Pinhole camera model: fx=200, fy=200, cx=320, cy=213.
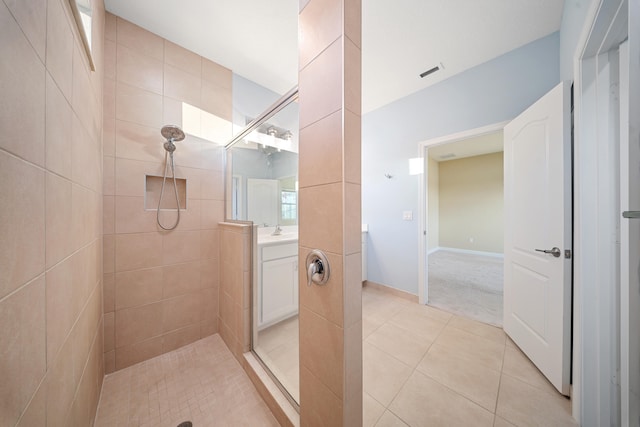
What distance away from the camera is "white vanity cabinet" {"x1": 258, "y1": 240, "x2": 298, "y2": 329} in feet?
5.70

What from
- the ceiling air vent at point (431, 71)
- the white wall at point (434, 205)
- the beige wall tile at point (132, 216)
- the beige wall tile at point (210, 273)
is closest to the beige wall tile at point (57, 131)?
the beige wall tile at point (132, 216)

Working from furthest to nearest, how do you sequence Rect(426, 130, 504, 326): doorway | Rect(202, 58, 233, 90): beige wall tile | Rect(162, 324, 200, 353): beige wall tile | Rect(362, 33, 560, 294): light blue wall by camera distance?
Rect(426, 130, 504, 326): doorway → Rect(202, 58, 233, 90): beige wall tile → Rect(362, 33, 560, 294): light blue wall → Rect(162, 324, 200, 353): beige wall tile

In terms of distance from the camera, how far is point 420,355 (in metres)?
1.63

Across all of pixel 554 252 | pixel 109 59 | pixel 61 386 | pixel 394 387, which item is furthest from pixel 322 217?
pixel 109 59

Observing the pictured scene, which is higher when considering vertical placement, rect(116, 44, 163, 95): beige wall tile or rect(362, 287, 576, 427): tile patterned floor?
rect(116, 44, 163, 95): beige wall tile

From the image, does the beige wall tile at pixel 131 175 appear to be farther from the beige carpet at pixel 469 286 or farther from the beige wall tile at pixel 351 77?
the beige carpet at pixel 469 286

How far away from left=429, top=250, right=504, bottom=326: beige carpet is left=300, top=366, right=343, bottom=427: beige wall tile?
2.10 metres

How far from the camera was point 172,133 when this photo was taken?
161cm

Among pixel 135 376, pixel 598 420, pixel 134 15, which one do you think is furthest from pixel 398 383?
pixel 134 15

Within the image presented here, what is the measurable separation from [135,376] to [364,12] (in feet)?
10.5

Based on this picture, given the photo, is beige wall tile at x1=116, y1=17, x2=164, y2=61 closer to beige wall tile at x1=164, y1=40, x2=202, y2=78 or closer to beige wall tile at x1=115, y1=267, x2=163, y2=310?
beige wall tile at x1=164, y1=40, x2=202, y2=78

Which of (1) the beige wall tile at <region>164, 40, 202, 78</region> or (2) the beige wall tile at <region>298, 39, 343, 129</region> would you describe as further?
(1) the beige wall tile at <region>164, 40, 202, 78</region>

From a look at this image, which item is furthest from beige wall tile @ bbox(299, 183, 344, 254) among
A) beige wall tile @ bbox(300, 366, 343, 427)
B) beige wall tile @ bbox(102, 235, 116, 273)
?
beige wall tile @ bbox(102, 235, 116, 273)

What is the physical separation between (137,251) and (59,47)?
1369mm
